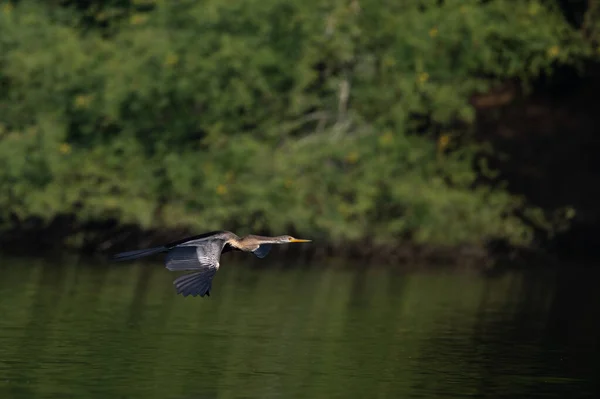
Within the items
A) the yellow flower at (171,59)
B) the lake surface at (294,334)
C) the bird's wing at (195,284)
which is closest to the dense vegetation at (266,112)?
the yellow flower at (171,59)

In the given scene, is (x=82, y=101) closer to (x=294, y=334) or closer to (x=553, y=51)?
(x=553, y=51)

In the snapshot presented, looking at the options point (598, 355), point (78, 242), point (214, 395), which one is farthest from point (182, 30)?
point (214, 395)

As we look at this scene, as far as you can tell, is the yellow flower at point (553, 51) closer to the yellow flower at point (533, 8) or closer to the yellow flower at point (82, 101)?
the yellow flower at point (533, 8)

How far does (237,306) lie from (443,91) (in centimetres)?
961

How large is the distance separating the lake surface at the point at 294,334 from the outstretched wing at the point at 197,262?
1.16m

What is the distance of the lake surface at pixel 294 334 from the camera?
16344mm

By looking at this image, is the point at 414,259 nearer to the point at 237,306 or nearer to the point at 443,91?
the point at 443,91

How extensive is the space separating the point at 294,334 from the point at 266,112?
1226 centimetres

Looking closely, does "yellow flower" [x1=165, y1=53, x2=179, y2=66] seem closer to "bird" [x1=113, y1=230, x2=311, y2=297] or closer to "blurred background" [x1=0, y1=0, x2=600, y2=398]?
"blurred background" [x1=0, y1=0, x2=600, y2=398]

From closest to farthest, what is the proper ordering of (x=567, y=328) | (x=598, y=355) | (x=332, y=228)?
(x=598, y=355) < (x=567, y=328) < (x=332, y=228)

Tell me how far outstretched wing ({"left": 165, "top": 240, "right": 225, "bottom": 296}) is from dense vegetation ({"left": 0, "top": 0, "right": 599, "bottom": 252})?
1456 cm

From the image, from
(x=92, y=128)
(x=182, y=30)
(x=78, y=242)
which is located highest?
(x=182, y=30)

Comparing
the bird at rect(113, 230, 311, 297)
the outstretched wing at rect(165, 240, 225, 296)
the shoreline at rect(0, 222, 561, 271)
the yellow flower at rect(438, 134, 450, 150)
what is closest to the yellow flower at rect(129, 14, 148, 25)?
the shoreline at rect(0, 222, 561, 271)

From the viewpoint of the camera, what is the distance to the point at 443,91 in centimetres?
3175
